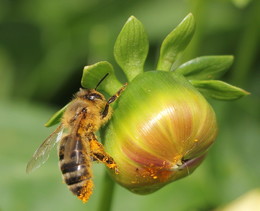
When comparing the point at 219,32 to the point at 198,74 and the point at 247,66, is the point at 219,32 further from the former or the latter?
the point at 198,74

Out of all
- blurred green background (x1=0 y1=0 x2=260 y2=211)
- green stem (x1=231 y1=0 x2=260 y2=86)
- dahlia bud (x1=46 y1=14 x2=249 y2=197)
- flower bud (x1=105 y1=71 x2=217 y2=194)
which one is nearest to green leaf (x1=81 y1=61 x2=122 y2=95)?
dahlia bud (x1=46 y1=14 x2=249 y2=197)

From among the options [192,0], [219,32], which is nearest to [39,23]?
[219,32]

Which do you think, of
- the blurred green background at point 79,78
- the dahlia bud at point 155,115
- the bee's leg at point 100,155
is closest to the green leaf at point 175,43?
the dahlia bud at point 155,115

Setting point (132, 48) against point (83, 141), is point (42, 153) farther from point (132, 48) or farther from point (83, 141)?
point (132, 48)

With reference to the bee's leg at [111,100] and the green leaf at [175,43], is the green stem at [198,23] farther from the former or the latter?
the bee's leg at [111,100]

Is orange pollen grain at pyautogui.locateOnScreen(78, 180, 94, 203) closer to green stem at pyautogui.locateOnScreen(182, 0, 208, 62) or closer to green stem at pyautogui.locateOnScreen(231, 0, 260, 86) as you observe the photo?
green stem at pyautogui.locateOnScreen(182, 0, 208, 62)

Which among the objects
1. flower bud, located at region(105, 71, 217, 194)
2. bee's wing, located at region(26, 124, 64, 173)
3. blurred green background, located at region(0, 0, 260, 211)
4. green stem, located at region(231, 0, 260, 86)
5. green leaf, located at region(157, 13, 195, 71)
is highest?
green leaf, located at region(157, 13, 195, 71)
